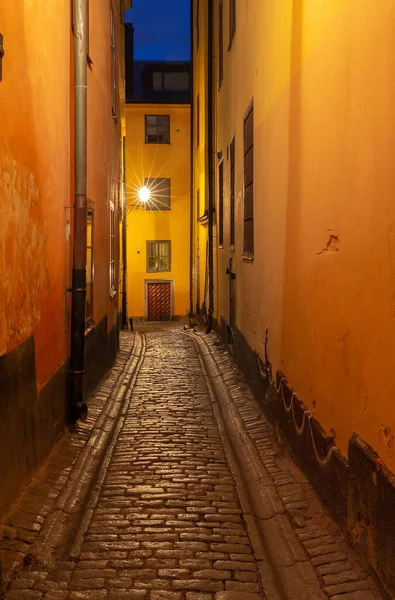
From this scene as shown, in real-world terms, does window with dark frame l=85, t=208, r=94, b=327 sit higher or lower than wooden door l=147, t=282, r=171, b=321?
higher

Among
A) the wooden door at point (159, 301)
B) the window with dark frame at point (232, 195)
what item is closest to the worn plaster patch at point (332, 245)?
the window with dark frame at point (232, 195)

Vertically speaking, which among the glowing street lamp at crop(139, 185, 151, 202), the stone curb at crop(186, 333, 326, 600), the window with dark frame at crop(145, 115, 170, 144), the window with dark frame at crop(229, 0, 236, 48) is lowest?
the stone curb at crop(186, 333, 326, 600)

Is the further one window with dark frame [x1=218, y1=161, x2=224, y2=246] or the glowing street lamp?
the glowing street lamp

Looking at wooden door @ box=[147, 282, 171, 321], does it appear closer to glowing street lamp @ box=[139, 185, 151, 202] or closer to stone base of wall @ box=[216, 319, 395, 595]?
glowing street lamp @ box=[139, 185, 151, 202]

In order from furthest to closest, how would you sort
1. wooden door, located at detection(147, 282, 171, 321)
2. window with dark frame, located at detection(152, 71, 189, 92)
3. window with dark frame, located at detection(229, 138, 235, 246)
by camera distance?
window with dark frame, located at detection(152, 71, 189, 92), wooden door, located at detection(147, 282, 171, 321), window with dark frame, located at detection(229, 138, 235, 246)

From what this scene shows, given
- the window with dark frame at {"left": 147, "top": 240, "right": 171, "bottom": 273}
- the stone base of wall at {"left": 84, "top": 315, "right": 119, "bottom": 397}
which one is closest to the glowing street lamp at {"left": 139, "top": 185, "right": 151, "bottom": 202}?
the window with dark frame at {"left": 147, "top": 240, "right": 171, "bottom": 273}

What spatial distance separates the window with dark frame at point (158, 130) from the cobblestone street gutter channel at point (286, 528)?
23.2 meters

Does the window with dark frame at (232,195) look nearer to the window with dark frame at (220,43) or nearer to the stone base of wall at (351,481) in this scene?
the window with dark frame at (220,43)

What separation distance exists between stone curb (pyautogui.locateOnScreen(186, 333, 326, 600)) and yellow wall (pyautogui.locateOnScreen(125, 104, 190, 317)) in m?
22.2

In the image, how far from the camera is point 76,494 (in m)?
5.24

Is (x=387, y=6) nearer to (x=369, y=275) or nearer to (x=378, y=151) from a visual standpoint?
(x=378, y=151)

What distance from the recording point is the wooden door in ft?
97.8

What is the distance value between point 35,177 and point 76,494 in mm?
2712

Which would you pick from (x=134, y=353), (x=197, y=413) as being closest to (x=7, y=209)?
(x=197, y=413)
